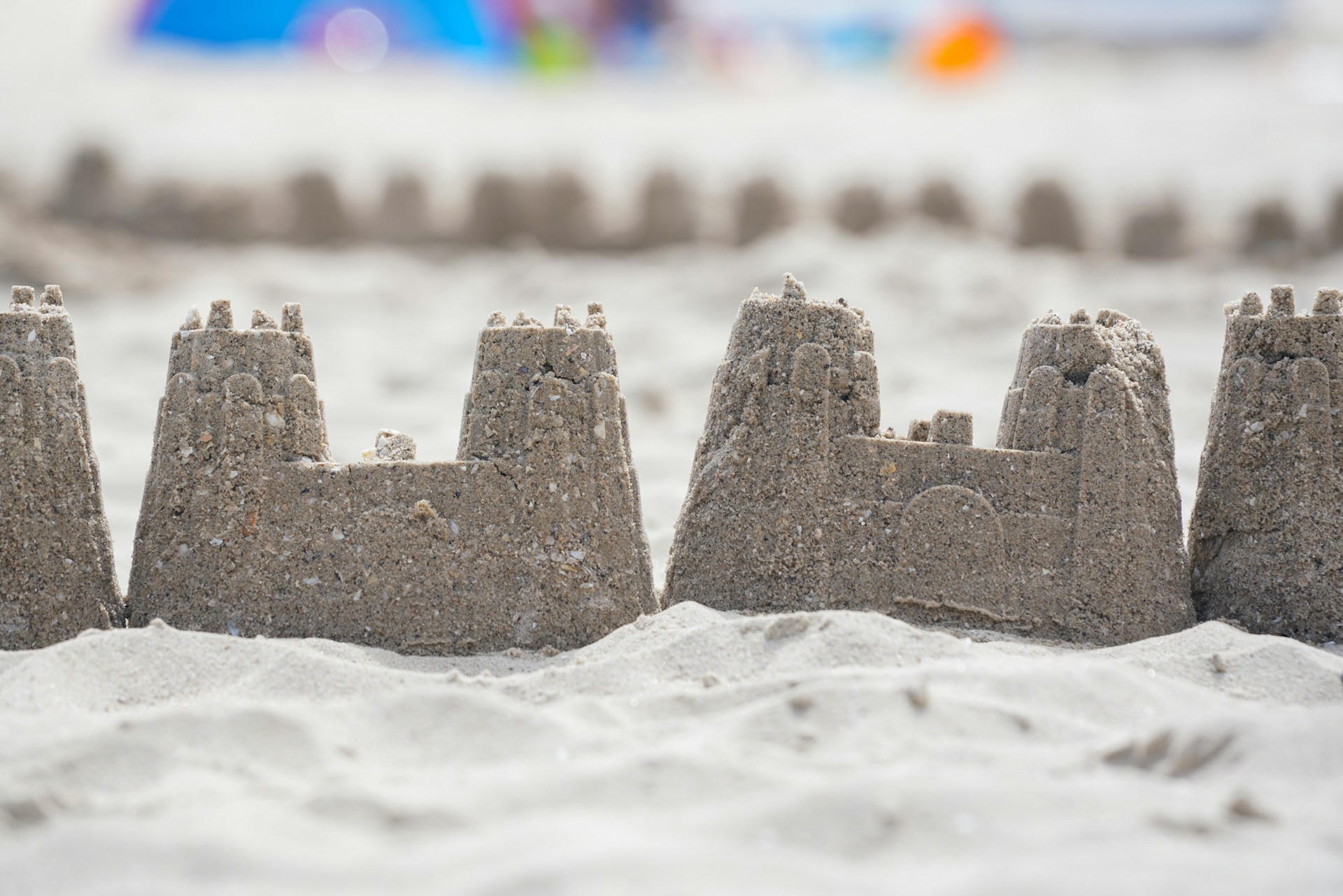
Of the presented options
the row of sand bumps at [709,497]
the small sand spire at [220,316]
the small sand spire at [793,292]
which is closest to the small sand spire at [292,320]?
the row of sand bumps at [709,497]

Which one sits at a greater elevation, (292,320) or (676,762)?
(292,320)

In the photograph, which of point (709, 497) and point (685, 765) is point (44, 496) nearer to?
point (709, 497)

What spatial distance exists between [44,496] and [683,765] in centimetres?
190

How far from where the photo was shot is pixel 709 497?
3.51m

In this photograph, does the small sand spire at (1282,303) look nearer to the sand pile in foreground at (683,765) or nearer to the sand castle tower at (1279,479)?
the sand castle tower at (1279,479)

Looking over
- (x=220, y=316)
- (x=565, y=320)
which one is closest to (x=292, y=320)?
(x=220, y=316)

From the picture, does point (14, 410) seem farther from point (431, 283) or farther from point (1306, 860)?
point (431, 283)

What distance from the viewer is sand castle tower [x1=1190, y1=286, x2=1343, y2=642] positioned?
352cm

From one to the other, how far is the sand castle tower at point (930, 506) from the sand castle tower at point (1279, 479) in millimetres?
204

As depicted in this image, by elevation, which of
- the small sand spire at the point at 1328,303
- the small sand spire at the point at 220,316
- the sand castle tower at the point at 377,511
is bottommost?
the sand castle tower at the point at 377,511

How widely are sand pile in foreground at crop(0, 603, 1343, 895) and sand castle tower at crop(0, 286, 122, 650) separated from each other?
0.63 feet

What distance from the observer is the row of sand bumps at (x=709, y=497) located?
10.8ft

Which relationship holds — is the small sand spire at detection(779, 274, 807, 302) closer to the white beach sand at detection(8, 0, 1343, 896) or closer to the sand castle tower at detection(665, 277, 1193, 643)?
the sand castle tower at detection(665, 277, 1193, 643)

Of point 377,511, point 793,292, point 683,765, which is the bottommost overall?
point 683,765
